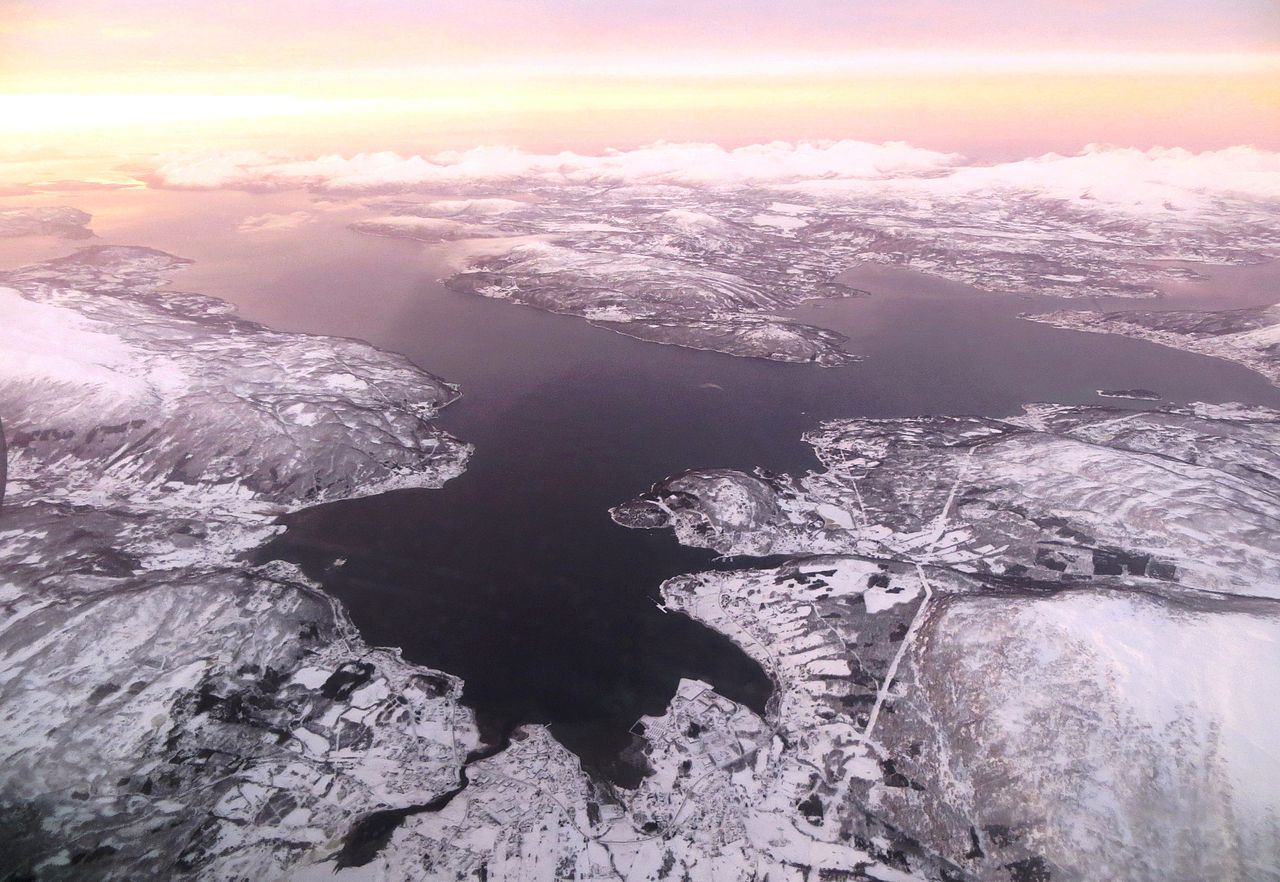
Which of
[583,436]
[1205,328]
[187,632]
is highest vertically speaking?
[1205,328]

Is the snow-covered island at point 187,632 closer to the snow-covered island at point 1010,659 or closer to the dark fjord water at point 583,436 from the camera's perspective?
the dark fjord water at point 583,436

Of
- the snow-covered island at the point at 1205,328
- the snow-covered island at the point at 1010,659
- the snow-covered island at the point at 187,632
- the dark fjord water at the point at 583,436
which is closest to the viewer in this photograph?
the snow-covered island at the point at 1010,659

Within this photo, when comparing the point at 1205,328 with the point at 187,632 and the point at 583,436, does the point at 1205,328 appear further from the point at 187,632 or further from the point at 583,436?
the point at 187,632

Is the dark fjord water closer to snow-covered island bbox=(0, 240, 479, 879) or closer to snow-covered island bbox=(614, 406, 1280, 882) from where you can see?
snow-covered island bbox=(0, 240, 479, 879)

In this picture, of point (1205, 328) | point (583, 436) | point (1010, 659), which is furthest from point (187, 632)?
point (1205, 328)

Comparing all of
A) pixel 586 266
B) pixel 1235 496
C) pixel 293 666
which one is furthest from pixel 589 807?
pixel 586 266

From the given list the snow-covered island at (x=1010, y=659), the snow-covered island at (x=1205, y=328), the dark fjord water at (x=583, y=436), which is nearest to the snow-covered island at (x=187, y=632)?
the dark fjord water at (x=583, y=436)

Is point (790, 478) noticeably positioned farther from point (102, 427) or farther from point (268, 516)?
point (102, 427)

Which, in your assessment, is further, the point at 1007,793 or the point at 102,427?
the point at 102,427
